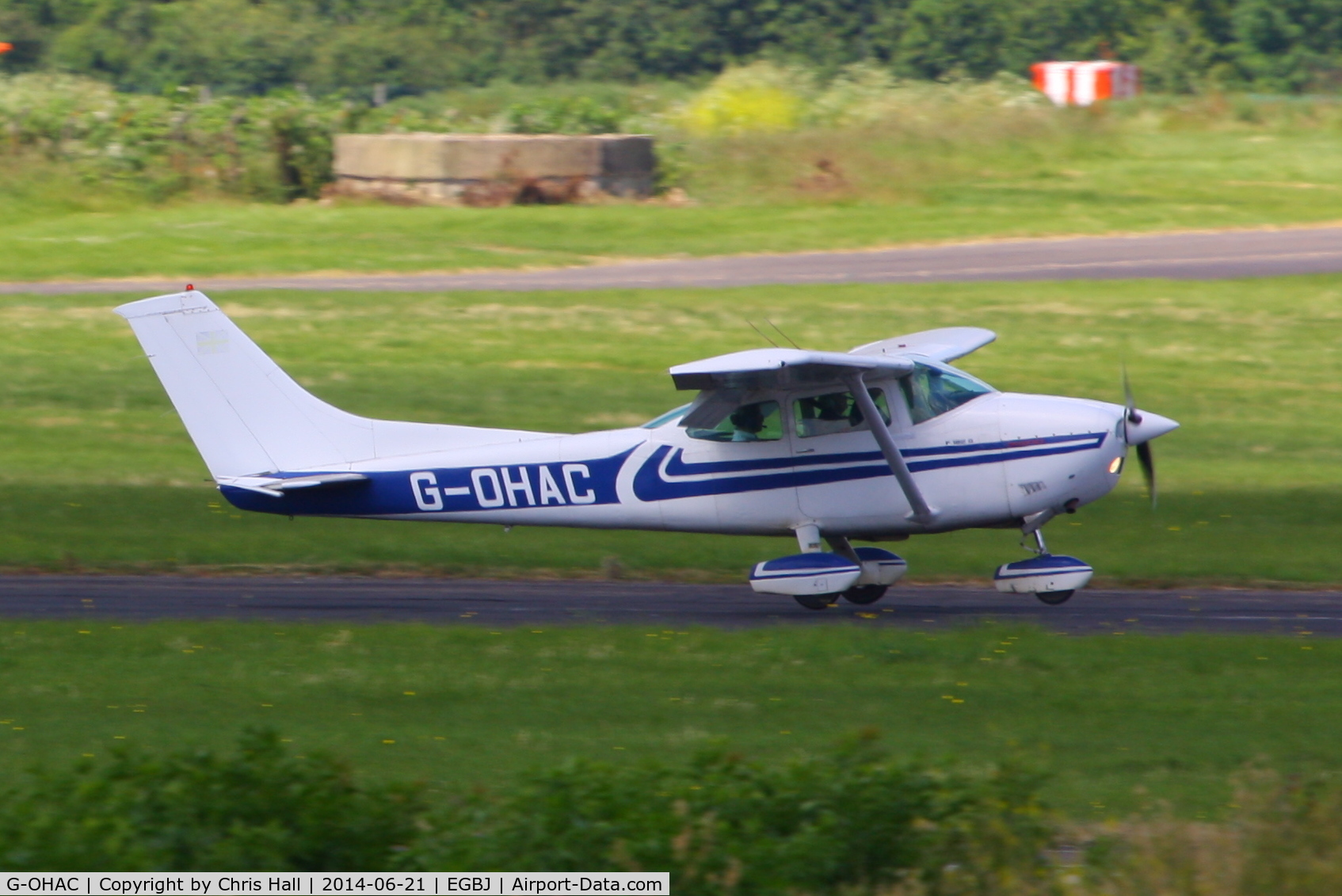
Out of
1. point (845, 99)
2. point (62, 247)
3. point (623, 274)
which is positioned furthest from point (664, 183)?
point (62, 247)

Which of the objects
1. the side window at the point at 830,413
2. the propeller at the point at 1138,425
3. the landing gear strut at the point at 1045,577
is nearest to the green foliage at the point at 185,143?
the side window at the point at 830,413

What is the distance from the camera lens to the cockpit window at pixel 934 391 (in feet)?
47.5

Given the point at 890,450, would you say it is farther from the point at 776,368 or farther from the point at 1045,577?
the point at 1045,577

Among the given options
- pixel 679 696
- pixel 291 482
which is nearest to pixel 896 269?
pixel 291 482

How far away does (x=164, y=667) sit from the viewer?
39.8 ft

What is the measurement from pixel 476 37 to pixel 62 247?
42686 millimetres

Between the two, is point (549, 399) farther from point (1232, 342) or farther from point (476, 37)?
point (476, 37)

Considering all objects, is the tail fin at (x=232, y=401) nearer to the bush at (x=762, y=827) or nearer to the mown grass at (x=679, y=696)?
the mown grass at (x=679, y=696)

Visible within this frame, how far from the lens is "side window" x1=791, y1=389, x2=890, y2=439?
14453 millimetres

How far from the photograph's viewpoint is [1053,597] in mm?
14672

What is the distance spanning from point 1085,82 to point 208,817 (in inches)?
2392

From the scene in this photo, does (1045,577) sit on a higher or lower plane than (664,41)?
lower
